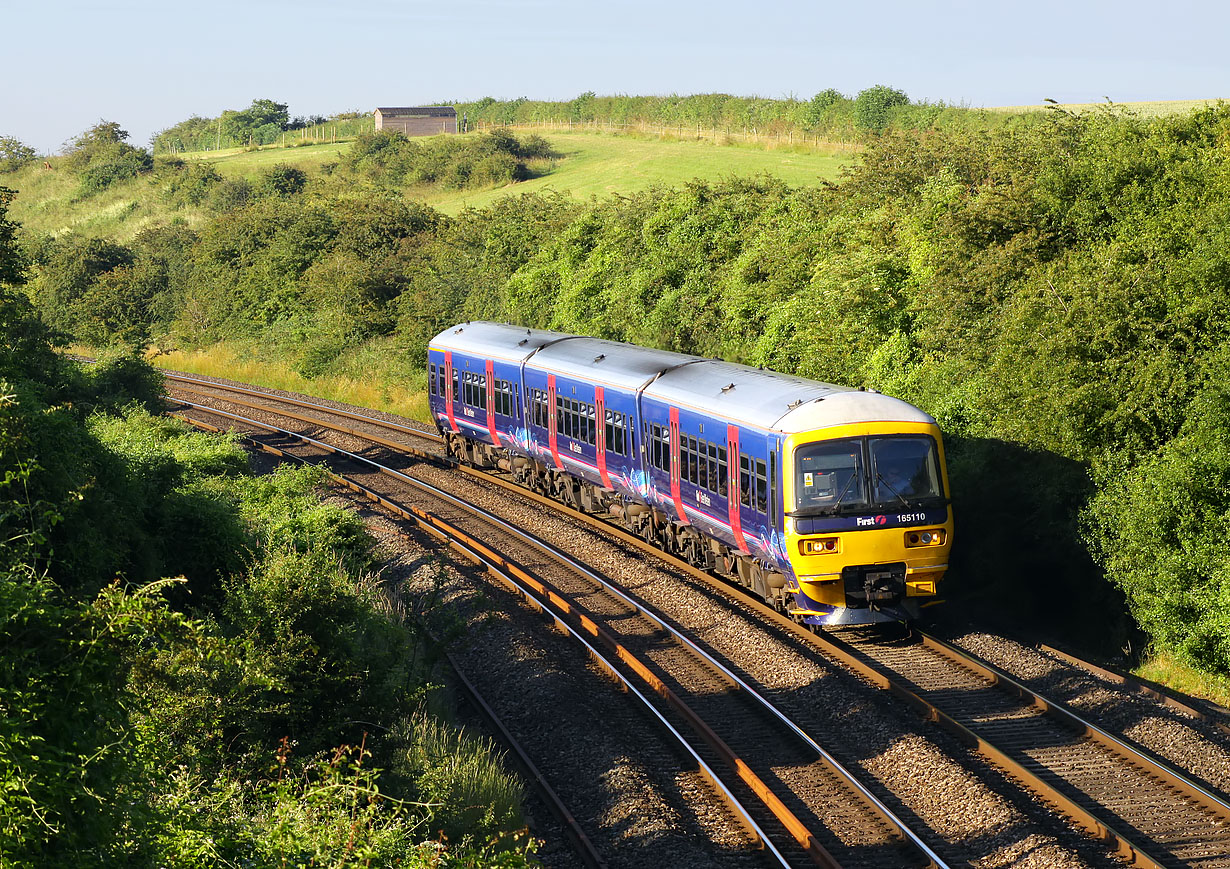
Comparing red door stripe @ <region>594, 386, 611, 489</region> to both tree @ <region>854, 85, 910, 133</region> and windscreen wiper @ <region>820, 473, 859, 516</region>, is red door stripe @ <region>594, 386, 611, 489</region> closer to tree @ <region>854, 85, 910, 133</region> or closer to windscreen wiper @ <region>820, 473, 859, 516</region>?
windscreen wiper @ <region>820, 473, 859, 516</region>

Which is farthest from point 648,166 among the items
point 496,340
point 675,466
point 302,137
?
point 302,137

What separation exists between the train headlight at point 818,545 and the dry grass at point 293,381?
25.3m

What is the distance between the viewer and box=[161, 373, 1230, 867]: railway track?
10328 millimetres

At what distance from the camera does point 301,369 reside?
4794cm

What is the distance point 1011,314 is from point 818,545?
712cm

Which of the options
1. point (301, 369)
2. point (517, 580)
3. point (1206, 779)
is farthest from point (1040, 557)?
point (301, 369)

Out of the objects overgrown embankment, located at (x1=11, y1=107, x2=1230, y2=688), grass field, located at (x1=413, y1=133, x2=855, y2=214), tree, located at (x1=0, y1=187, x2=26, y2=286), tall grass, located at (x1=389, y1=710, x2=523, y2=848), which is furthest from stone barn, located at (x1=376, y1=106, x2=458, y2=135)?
tall grass, located at (x1=389, y1=710, x2=523, y2=848)

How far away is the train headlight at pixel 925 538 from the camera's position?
609 inches

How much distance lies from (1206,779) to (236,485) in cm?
1707

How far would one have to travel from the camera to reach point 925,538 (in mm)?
15555

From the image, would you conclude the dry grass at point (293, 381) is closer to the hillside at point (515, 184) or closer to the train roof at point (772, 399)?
the hillside at point (515, 184)

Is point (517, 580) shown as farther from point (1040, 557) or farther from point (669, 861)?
point (669, 861)

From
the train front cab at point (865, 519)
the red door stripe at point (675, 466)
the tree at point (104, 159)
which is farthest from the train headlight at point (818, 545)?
the tree at point (104, 159)

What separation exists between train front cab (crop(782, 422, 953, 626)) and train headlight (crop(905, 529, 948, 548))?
1 centimetres
